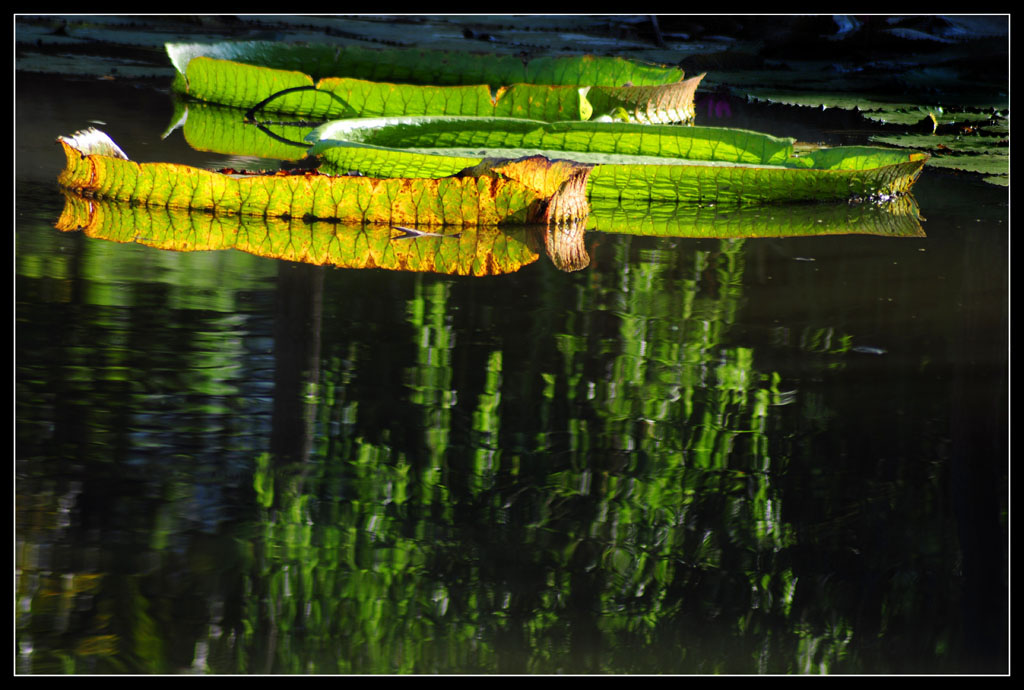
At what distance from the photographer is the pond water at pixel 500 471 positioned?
3.94 ft

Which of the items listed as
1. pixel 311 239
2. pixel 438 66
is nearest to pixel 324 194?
pixel 311 239

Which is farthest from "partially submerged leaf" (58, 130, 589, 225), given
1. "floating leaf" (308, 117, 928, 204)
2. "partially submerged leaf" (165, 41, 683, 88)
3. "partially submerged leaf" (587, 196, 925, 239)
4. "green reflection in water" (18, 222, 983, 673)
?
"partially submerged leaf" (165, 41, 683, 88)

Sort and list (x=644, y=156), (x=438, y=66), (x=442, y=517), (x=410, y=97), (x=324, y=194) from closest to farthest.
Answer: (x=442, y=517), (x=324, y=194), (x=644, y=156), (x=410, y=97), (x=438, y=66)

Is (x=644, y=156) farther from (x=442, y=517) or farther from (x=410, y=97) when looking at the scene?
(x=442, y=517)

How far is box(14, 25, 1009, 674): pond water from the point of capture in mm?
1200

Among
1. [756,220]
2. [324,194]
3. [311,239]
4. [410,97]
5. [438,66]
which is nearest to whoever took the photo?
[311,239]

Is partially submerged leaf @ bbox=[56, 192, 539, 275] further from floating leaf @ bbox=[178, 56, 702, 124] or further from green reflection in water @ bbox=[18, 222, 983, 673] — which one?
floating leaf @ bbox=[178, 56, 702, 124]

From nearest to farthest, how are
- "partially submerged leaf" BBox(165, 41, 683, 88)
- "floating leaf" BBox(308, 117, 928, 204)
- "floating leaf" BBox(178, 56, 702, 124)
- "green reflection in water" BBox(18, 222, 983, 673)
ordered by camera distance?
"green reflection in water" BBox(18, 222, 983, 673)
"floating leaf" BBox(308, 117, 928, 204)
"floating leaf" BBox(178, 56, 702, 124)
"partially submerged leaf" BBox(165, 41, 683, 88)

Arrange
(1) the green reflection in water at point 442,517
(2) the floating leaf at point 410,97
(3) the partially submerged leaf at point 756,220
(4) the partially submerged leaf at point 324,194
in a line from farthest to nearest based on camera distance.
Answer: (2) the floating leaf at point 410,97
(3) the partially submerged leaf at point 756,220
(4) the partially submerged leaf at point 324,194
(1) the green reflection in water at point 442,517

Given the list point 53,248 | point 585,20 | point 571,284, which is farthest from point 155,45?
point 571,284

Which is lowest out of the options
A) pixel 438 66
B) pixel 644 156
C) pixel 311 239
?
pixel 311 239

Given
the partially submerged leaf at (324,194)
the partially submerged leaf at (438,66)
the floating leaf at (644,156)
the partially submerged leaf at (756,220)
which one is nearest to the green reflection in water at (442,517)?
the partially submerged leaf at (324,194)

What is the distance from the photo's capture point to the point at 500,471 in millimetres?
1522

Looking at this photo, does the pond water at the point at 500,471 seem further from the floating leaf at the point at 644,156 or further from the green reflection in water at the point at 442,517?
the floating leaf at the point at 644,156
